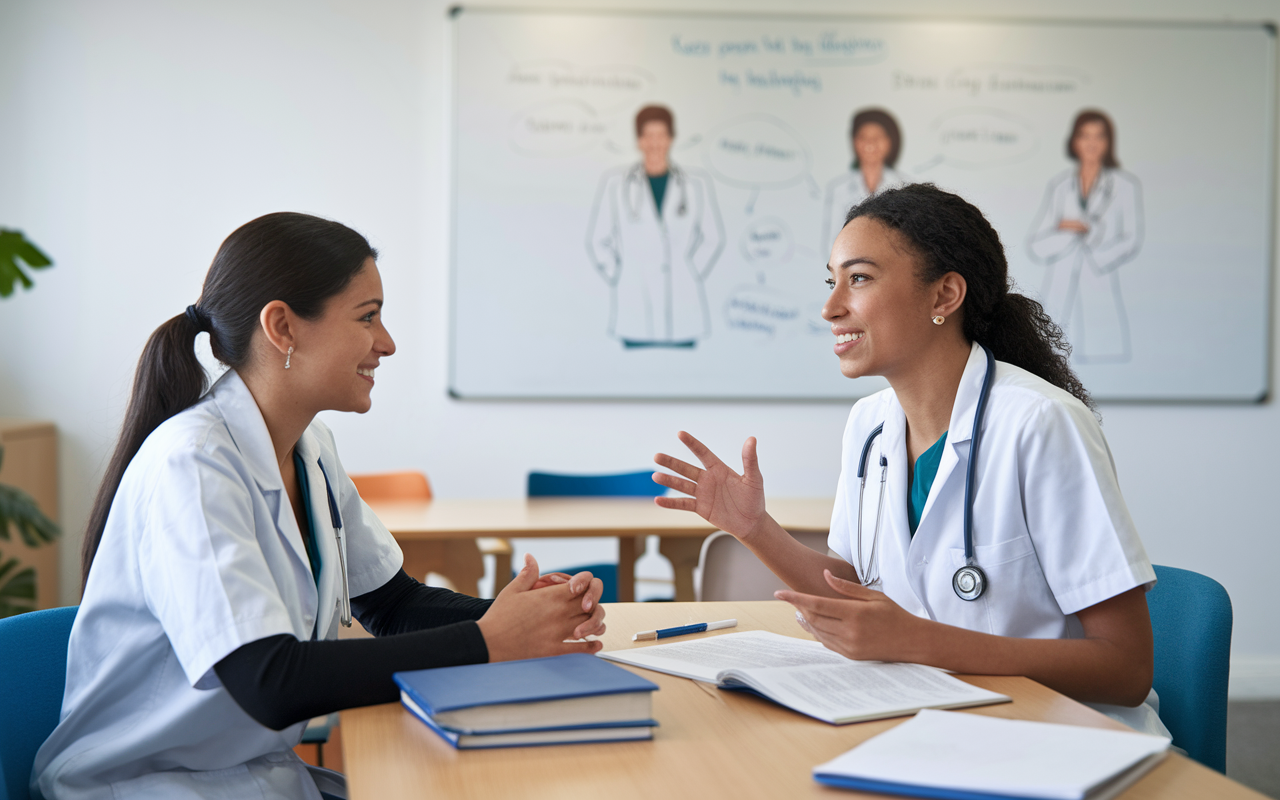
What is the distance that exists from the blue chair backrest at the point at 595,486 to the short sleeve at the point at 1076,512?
1881mm

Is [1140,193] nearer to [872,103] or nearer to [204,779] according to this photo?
[872,103]

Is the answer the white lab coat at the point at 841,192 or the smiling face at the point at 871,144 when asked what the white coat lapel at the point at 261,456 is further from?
the smiling face at the point at 871,144

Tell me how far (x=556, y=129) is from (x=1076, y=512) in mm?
2816

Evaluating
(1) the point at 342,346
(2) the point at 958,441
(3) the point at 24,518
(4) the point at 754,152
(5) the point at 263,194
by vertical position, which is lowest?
(3) the point at 24,518

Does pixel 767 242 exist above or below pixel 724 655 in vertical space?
above

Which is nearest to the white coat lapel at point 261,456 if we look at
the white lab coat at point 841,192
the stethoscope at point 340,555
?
the stethoscope at point 340,555

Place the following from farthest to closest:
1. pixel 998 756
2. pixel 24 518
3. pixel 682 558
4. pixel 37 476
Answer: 1. pixel 37 476
2. pixel 682 558
3. pixel 24 518
4. pixel 998 756

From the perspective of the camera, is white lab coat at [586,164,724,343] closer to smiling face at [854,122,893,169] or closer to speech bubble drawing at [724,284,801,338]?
speech bubble drawing at [724,284,801,338]

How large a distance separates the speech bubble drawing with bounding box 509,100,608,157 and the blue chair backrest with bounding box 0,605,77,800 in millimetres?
2740

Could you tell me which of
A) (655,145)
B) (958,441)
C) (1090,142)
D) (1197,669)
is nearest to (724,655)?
(958,441)

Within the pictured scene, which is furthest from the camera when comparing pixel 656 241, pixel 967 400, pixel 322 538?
pixel 656 241

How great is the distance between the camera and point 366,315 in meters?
1.39

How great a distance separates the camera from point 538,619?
1150mm

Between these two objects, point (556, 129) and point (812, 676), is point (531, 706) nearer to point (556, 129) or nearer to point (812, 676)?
point (812, 676)
